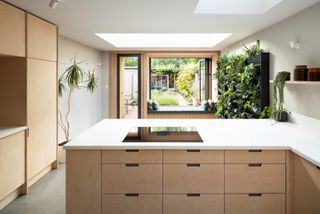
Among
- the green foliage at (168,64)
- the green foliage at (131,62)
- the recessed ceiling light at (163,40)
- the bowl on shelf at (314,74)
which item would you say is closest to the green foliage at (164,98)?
the green foliage at (168,64)

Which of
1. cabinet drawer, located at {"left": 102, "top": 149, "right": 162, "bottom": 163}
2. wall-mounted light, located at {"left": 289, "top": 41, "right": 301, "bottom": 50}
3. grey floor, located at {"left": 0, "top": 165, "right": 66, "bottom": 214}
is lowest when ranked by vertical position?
grey floor, located at {"left": 0, "top": 165, "right": 66, "bottom": 214}

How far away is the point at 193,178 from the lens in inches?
107

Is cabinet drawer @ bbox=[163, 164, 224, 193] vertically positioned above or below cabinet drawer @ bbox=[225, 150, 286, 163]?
below

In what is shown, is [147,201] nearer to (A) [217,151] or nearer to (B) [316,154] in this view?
(A) [217,151]

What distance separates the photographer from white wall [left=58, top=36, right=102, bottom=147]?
21.1ft

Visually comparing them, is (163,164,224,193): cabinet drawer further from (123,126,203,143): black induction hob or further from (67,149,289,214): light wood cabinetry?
(123,126,203,143): black induction hob

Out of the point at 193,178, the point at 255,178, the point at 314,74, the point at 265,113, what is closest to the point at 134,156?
the point at 193,178

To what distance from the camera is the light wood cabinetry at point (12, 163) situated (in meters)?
3.61

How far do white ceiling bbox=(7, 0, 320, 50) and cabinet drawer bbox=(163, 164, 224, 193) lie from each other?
187 cm

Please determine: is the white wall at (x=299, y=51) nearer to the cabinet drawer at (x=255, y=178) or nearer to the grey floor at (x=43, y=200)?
the cabinet drawer at (x=255, y=178)

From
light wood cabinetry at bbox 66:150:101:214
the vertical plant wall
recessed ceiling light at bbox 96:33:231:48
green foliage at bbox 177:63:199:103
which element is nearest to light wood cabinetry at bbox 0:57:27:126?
light wood cabinetry at bbox 66:150:101:214

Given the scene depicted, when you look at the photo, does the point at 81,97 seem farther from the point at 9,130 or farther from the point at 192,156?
the point at 192,156

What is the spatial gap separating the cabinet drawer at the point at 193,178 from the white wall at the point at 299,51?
1.64 m

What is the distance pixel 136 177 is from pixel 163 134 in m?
0.64
